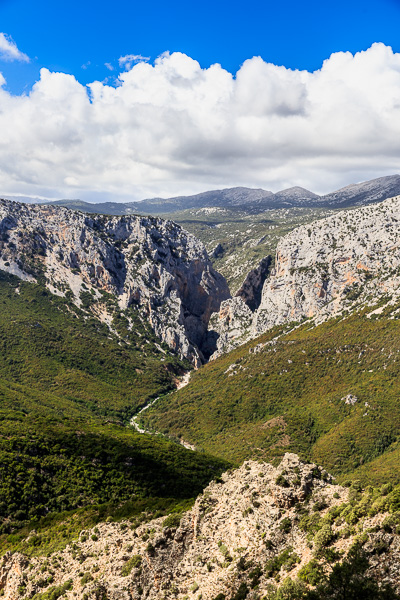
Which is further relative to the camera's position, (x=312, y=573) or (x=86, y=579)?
(x=86, y=579)

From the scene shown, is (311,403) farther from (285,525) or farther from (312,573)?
(312,573)

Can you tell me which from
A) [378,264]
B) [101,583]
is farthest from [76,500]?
[378,264]

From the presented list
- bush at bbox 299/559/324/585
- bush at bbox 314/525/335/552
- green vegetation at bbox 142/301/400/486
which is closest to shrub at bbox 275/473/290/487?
bush at bbox 314/525/335/552

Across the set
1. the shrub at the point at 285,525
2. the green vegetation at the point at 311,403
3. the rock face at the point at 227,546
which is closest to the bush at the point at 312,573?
the rock face at the point at 227,546

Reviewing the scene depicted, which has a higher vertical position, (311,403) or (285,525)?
(285,525)

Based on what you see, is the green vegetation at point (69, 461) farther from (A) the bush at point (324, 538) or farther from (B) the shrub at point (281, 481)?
(A) the bush at point (324, 538)

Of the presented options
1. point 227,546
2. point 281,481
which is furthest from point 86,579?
point 281,481

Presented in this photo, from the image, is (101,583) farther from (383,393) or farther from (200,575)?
(383,393)
